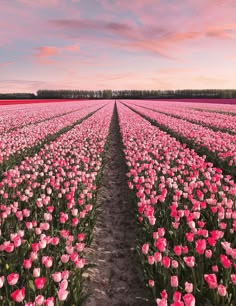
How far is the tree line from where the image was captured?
11638 centimetres

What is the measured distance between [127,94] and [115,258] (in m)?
149

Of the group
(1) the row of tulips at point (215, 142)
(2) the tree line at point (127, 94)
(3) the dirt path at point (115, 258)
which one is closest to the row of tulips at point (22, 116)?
(1) the row of tulips at point (215, 142)

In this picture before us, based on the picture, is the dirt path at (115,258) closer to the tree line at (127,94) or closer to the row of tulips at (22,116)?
the row of tulips at (22,116)

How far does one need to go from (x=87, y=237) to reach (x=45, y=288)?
83.5 inches

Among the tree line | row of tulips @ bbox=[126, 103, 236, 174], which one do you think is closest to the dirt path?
row of tulips @ bbox=[126, 103, 236, 174]

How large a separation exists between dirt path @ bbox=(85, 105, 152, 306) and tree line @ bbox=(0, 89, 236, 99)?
361 ft

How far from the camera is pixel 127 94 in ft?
495

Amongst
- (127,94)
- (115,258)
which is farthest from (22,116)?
(127,94)

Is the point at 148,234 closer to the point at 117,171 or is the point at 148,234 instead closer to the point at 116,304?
the point at 116,304

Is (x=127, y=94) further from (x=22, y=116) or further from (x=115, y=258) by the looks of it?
(x=115, y=258)

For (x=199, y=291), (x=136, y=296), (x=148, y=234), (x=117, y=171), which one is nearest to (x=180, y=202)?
(x=148, y=234)

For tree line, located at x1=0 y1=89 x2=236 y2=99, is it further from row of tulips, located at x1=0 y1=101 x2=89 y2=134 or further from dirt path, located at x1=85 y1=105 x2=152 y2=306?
dirt path, located at x1=85 y1=105 x2=152 y2=306

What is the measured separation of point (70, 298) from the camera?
321 cm

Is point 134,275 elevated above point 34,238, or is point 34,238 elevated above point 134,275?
point 34,238
